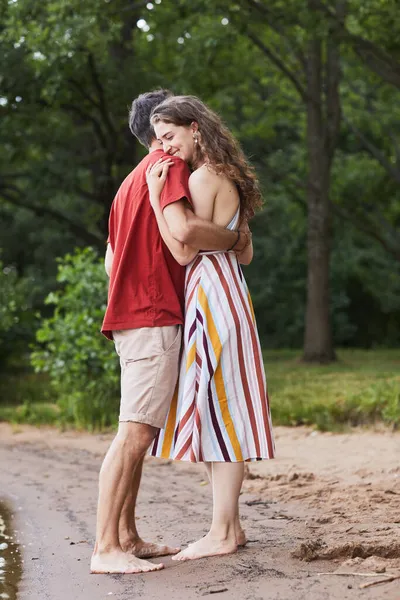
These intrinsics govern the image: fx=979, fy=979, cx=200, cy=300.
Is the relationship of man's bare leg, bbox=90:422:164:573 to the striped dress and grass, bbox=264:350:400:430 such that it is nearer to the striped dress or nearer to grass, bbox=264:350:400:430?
the striped dress

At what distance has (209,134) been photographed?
Result: 443cm

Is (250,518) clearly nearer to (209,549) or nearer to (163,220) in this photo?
(209,549)

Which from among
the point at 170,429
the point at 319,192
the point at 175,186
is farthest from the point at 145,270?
the point at 319,192

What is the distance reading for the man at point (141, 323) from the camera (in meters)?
4.30

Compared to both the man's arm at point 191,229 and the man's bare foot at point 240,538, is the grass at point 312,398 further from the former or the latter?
the man's arm at point 191,229

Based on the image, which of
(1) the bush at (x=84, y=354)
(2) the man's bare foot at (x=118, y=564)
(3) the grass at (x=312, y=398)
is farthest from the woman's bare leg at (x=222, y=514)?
(1) the bush at (x=84, y=354)

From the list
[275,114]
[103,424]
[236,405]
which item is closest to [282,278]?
[275,114]

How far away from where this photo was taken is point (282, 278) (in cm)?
2861

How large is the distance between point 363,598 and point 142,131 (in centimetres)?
238

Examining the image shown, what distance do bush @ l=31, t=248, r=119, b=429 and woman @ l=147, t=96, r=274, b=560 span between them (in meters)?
6.19

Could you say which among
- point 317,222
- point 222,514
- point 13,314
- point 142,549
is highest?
point 317,222

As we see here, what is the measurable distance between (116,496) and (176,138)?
163 centimetres

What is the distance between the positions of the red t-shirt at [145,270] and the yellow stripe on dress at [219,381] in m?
0.13

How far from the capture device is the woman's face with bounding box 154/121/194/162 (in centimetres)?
445
